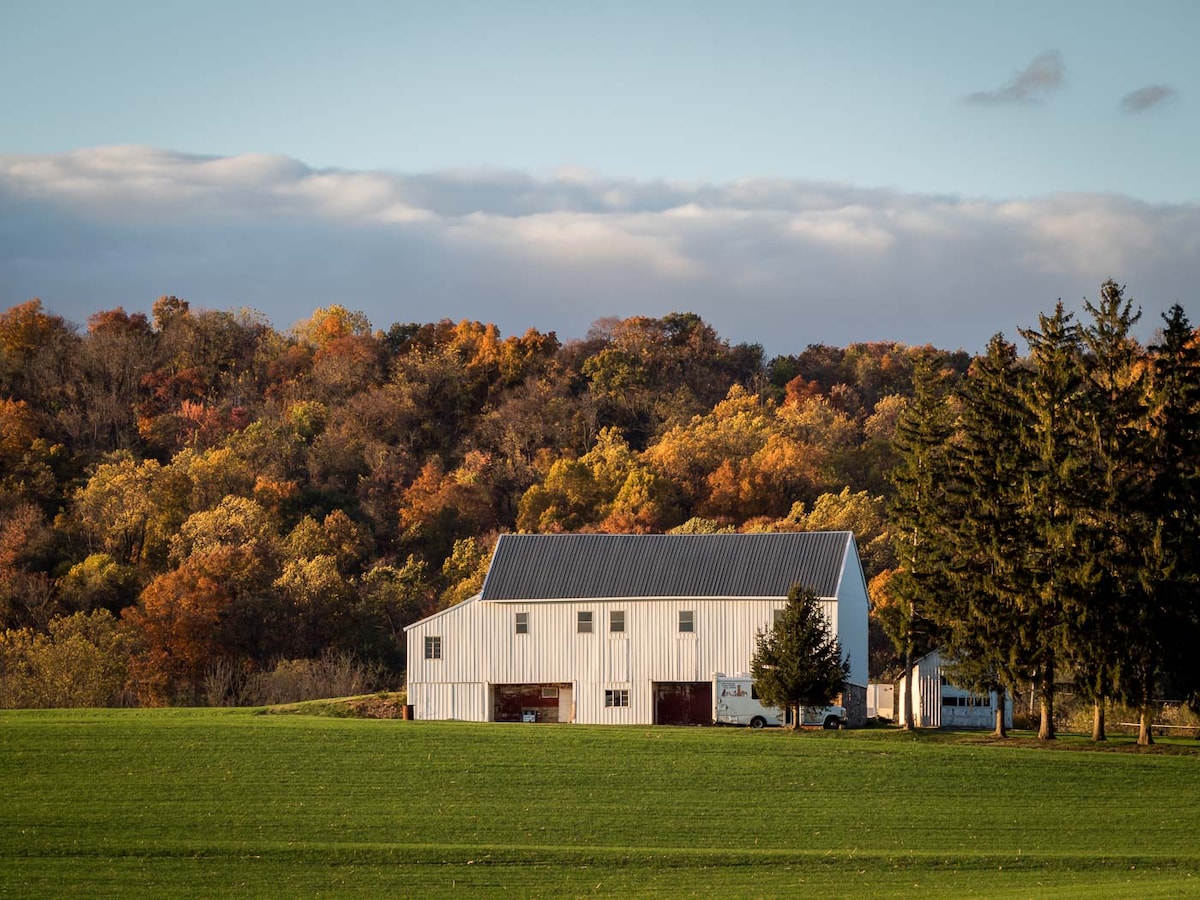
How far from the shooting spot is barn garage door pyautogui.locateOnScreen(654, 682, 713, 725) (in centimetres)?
5950

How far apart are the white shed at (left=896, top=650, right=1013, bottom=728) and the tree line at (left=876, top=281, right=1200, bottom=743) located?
20.5ft

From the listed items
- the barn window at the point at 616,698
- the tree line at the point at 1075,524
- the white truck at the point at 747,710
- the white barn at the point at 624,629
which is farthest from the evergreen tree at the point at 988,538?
the barn window at the point at 616,698

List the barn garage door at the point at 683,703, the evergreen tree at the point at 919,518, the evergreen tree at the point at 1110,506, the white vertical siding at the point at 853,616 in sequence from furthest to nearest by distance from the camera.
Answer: the barn garage door at the point at 683,703, the white vertical siding at the point at 853,616, the evergreen tree at the point at 919,518, the evergreen tree at the point at 1110,506

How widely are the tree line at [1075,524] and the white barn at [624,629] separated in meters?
6.03

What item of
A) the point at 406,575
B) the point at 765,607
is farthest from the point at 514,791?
the point at 406,575

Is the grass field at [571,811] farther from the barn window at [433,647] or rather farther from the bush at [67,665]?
the bush at [67,665]

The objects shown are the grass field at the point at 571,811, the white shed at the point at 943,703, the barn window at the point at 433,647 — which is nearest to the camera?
the grass field at the point at 571,811

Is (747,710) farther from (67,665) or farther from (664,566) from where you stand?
(67,665)

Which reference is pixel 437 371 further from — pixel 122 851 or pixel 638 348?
pixel 122 851

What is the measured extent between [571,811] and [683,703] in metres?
23.3

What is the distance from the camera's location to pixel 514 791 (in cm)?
3938

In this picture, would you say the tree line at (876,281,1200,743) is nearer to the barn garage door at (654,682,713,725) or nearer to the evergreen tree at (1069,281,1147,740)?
the evergreen tree at (1069,281,1147,740)

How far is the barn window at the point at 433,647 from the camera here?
61688 millimetres

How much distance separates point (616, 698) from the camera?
60156 mm
